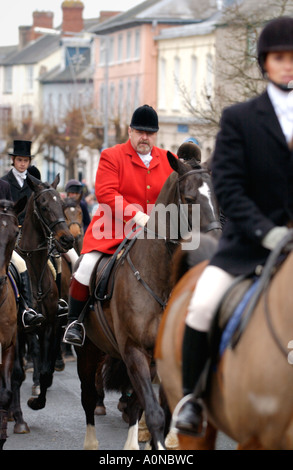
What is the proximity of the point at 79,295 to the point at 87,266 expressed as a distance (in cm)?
30

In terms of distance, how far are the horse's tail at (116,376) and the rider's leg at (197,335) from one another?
3.61 meters

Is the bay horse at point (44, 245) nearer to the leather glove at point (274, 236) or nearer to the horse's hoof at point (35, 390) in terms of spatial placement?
the horse's hoof at point (35, 390)

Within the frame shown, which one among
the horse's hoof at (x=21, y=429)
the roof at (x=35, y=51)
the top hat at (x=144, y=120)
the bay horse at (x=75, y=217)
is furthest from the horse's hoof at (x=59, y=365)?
the roof at (x=35, y=51)

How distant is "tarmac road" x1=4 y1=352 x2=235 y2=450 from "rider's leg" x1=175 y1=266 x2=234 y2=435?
360 cm

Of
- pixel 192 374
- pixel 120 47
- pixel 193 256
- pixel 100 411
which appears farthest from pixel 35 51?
pixel 192 374

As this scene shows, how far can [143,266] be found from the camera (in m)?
8.00

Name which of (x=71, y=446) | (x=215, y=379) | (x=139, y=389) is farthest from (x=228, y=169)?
(x=71, y=446)

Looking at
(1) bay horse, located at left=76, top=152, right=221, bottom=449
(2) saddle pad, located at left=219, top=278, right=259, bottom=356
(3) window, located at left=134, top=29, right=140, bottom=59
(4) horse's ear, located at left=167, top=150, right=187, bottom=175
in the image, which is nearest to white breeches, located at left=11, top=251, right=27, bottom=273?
(1) bay horse, located at left=76, top=152, right=221, bottom=449

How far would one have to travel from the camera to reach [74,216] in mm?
16562

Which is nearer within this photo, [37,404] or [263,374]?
[263,374]

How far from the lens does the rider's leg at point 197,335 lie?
5.24 metres

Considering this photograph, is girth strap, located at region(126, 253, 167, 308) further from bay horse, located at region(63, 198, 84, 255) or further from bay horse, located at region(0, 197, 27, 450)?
bay horse, located at region(63, 198, 84, 255)

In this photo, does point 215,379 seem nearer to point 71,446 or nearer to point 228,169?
point 228,169

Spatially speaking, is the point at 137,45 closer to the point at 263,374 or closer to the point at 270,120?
the point at 270,120
